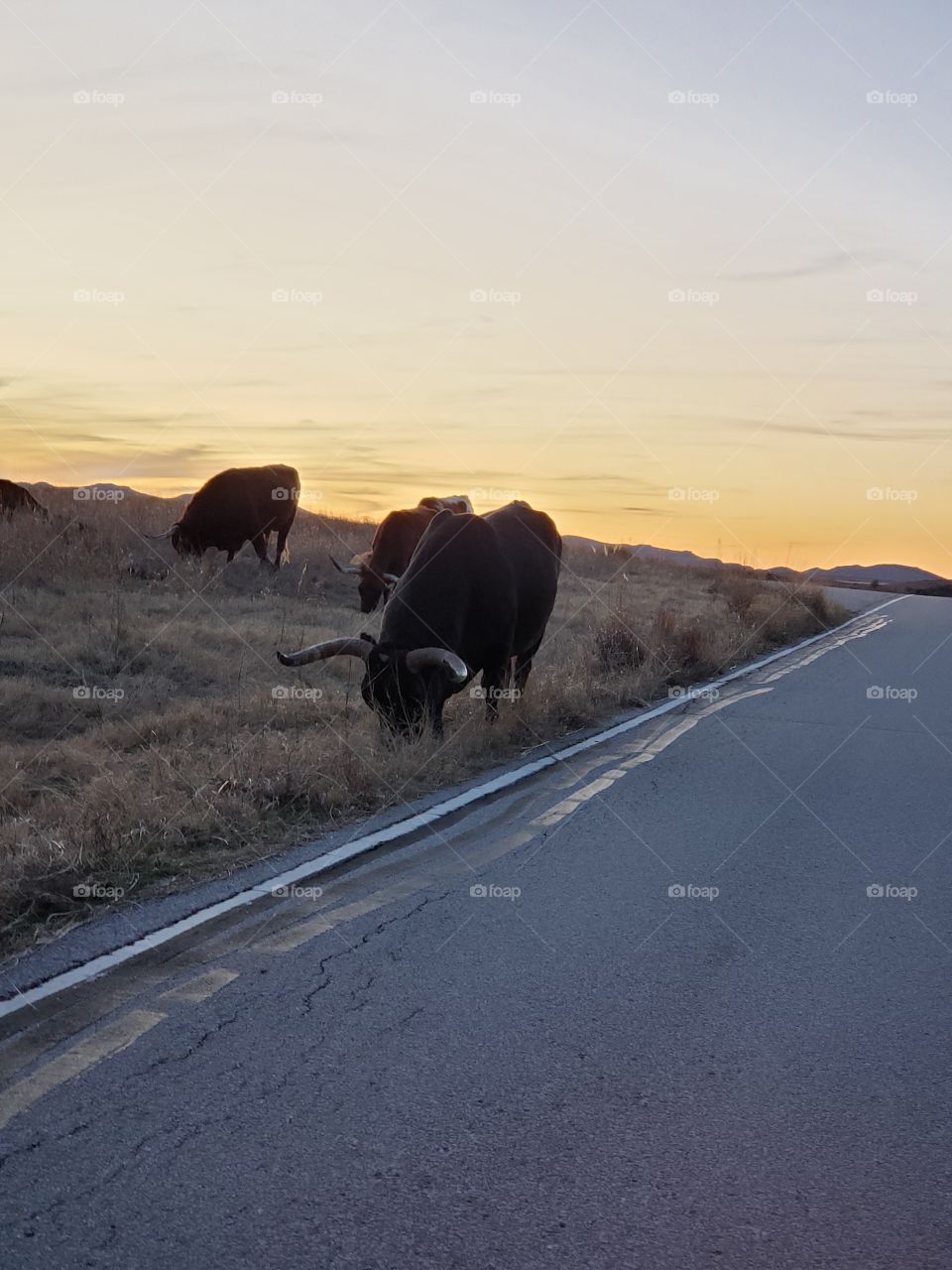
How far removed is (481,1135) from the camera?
3.73 metres

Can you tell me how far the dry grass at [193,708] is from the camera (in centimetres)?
684

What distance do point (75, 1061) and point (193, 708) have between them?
25.0ft

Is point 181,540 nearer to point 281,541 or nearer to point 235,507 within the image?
point 235,507

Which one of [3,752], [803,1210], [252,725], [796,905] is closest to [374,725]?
[252,725]

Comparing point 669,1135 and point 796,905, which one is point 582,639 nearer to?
point 796,905

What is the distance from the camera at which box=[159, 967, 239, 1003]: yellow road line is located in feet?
15.5

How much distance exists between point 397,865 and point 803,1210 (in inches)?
142

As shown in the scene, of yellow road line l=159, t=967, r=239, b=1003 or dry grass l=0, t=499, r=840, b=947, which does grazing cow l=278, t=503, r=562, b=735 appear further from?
yellow road line l=159, t=967, r=239, b=1003

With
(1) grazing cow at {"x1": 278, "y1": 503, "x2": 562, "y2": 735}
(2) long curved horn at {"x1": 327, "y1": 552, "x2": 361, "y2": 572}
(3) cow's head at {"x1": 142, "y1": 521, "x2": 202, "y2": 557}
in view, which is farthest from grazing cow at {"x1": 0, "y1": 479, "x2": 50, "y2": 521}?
(1) grazing cow at {"x1": 278, "y1": 503, "x2": 562, "y2": 735}

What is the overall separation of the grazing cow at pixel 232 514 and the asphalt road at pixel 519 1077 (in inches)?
756

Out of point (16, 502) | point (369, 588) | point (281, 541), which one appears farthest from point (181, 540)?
point (369, 588)

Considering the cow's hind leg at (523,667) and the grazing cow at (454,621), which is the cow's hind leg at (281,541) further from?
the cow's hind leg at (523,667)

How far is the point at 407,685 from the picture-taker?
9789 millimetres

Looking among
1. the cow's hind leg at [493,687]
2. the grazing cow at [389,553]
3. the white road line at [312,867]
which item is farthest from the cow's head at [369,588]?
the cow's hind leg at [493,687]
